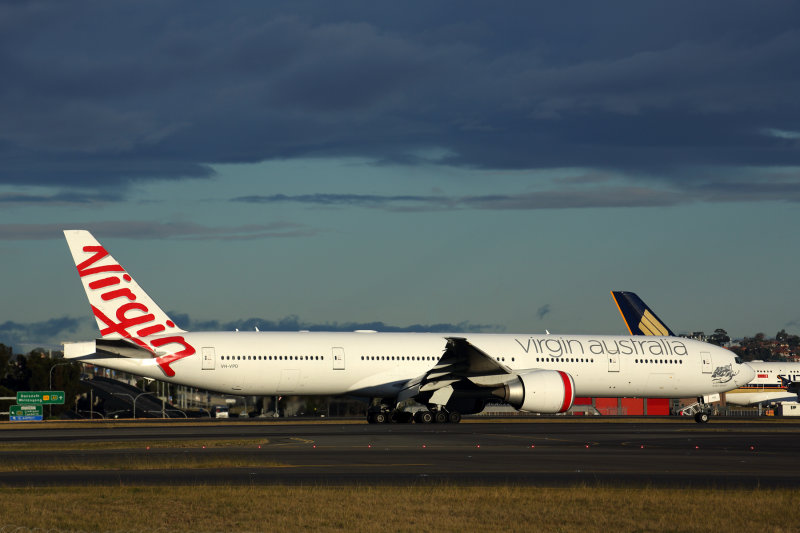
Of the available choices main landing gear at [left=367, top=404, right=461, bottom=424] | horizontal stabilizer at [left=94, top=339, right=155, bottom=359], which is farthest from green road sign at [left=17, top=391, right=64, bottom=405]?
main landing gear at [left=367, top=404, right=461, bottom=424]

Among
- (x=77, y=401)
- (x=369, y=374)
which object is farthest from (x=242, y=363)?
(x=77, y=401)

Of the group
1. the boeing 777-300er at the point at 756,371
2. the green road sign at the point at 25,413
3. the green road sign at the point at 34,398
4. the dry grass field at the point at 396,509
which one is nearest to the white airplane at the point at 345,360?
the dry grass field at the point at 396,509

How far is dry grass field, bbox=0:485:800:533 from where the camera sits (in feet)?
43.4

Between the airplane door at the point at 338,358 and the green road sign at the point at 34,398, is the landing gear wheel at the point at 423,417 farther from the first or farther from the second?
the green road sign at the point at 34,398

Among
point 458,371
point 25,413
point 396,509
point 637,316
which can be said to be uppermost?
point 637,316

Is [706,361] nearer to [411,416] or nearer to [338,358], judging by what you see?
[411,416]

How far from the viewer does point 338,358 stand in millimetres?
45531

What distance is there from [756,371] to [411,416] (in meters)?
51.8

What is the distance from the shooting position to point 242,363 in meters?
44.4

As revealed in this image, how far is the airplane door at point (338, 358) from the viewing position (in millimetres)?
45375

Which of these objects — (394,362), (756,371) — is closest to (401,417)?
(394,362)

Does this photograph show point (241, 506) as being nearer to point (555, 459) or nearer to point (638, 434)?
point (555, 459)

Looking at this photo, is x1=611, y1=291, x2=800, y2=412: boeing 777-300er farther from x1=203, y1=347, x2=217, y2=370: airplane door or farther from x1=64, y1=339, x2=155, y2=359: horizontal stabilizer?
x1=64, y1=339, x2=155, y2=359: horizontal stabilizer

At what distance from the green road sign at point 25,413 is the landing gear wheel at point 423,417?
111 feet
